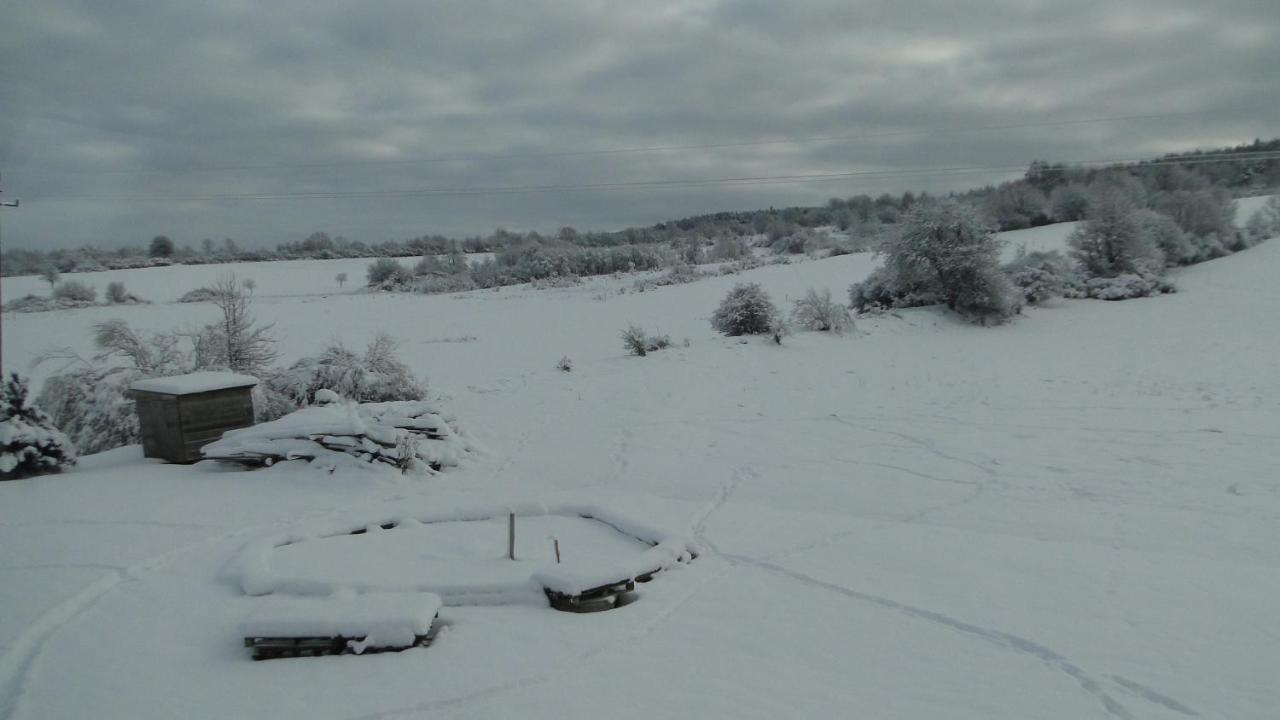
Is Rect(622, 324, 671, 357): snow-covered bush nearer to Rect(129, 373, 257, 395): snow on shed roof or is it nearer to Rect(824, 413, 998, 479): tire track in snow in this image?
Rect(824, 413, 998, 479): tire track in snow

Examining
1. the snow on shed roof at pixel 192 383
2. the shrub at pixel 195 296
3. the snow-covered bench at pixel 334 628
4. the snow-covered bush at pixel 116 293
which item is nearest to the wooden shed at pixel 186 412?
the snow on shed roof at pixel 192 383

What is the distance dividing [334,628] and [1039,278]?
2147 cm

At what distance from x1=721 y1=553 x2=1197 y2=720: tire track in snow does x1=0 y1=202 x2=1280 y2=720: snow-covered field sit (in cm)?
2

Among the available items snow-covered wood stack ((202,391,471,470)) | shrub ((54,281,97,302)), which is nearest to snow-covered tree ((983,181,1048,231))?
snow-covered wood stack ((202,391,471,470))

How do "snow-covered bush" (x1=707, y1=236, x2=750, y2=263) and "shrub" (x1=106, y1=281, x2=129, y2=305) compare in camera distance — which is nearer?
"shrub" (x1=106, y1=281, x2=129, y2=305)

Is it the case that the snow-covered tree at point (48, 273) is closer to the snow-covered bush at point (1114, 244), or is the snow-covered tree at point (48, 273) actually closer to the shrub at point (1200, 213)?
the snow-covered bush at point (1114, 244)

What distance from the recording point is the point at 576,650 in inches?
152

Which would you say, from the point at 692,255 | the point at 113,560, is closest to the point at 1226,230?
the point at 692,255

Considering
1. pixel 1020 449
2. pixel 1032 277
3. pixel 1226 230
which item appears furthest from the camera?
pixel 1226 230

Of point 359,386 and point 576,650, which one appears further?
point 359,386

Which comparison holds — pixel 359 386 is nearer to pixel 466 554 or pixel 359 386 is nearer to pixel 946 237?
pixel 466 554

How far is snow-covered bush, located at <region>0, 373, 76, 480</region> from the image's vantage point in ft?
22.4

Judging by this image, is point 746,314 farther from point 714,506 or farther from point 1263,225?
point 1263,225

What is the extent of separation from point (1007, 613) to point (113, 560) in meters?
6.28
